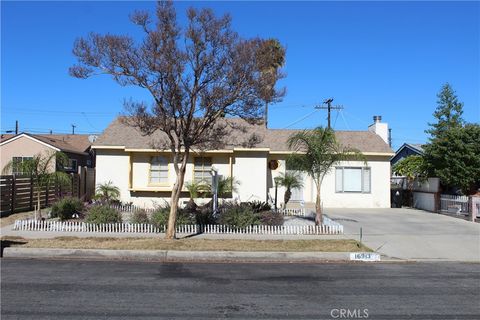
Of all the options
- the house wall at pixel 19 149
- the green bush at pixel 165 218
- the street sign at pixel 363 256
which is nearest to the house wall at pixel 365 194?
the green bush at pixel 165 218

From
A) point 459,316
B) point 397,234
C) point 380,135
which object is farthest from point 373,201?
point 459,316

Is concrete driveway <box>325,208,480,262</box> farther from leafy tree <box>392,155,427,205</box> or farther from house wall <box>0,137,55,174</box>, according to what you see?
house wall <box>0,137,55,174</box>

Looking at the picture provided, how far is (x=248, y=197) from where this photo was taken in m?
22.9

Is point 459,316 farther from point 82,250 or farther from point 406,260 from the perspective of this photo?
point 82,250

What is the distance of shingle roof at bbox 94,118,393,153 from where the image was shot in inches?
904

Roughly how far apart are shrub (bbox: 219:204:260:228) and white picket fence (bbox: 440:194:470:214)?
10.2m

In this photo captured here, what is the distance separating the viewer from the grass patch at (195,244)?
12.5 m

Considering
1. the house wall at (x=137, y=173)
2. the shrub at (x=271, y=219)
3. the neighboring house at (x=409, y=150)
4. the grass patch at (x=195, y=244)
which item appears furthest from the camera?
the neighboring house at (x=409, y=150)

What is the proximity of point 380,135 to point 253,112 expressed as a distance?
744 inches

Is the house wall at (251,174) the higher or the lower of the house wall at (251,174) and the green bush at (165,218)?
the higher

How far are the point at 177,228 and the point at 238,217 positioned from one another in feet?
6.61

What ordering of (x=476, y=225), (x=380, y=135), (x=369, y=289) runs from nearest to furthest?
(x=369, y=289), (x=476, y=225), (x=380, y=135)

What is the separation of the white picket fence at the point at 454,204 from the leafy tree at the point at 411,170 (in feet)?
9.59

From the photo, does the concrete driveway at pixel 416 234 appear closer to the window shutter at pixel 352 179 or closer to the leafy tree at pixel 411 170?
the window shutter at pixel 352 179
